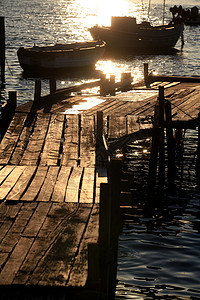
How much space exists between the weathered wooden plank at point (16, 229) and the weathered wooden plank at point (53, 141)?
11.0 ft

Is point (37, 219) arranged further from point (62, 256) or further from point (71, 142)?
Result: point (71, 142)

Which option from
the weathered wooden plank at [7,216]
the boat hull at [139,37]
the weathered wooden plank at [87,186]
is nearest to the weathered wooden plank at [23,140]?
the weathered wooden plank at [87,186]

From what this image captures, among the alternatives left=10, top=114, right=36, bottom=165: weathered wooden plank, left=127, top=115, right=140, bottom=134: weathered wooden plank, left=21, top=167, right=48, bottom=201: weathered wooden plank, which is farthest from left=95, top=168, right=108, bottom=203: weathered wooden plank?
left=127, top=115, right=140, bottom=134: weathered wooden plank

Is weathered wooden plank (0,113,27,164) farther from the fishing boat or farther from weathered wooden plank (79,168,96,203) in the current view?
the fishing boat

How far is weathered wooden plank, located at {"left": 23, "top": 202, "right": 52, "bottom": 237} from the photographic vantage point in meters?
9.53

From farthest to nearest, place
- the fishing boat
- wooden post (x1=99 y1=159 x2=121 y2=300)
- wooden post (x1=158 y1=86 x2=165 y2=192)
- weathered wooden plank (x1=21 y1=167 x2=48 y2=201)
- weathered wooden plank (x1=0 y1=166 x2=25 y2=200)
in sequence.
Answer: the fishing boat, wooden post (x1=158 y1=86 x2=165 y2=192), weathered wooden plank (x1=0 y1=166 x2=25 y2=200), weathered wooden plank (x1=21 y1=167 x2=48 y2=201), wooden post (x1=99 y1=159 x2=121 y2=300)

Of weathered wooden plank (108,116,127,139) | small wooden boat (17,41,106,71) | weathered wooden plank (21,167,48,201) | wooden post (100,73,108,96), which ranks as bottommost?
small wooden boat (17,41,106,71)

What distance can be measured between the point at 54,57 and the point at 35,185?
106 feet

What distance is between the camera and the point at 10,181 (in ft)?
39.9

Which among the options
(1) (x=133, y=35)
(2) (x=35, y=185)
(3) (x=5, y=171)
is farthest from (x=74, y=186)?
(1) (x=133, y=35)

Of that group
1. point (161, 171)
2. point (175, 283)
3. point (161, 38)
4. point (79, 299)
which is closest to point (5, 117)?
point (161, 171)

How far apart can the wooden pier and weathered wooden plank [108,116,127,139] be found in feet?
0.10

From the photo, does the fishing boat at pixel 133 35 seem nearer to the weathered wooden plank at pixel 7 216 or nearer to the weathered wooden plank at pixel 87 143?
the weathered wooden plank at pixel 87 143

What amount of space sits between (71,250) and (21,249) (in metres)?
0.78
